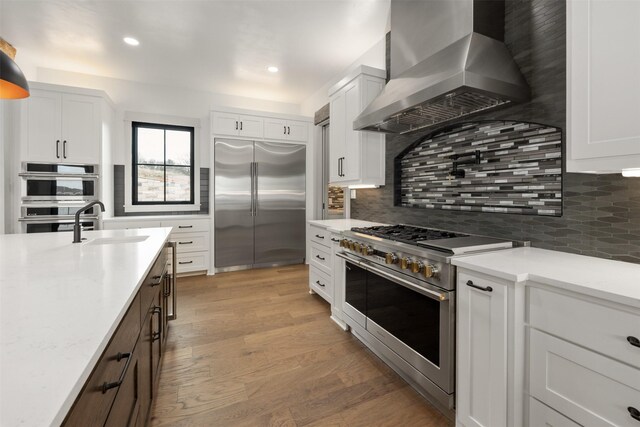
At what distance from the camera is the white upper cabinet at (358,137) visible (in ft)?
9.66

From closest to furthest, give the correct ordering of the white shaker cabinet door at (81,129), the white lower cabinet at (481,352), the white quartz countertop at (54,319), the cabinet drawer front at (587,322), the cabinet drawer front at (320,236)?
the white quartz countertop at (54,319) < the cabinet drawer front at (587,322) < the white lower cabinet at (481,352) < the cabinet drawer front at (320,236) < the white shaker cabinet door at (81,129)

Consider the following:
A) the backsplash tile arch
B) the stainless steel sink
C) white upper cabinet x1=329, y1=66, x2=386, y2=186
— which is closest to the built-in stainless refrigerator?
white upper cabinet x1=329, y1=66, x2=386, y2=186

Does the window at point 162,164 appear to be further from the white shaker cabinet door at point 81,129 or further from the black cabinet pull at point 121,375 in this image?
the black cabinet pull at point 121,375

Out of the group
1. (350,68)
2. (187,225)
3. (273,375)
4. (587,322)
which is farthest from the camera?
(187,225)

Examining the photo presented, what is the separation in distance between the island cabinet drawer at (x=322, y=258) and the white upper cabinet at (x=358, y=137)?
2.54 feet

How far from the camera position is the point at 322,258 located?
3.20 m

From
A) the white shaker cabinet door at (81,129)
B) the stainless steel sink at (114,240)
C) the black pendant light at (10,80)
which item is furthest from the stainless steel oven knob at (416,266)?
the white shaker cabinet door at (81,129)

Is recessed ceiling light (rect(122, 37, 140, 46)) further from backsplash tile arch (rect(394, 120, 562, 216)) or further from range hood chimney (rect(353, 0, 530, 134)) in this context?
backsplash tile arch (rect(394, 120, 562, 216))

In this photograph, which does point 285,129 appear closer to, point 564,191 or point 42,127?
point 42,127

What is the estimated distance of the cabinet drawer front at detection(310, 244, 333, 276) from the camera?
304 centimetres

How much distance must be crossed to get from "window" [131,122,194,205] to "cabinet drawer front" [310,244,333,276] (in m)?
2.67

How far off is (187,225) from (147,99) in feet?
6.92

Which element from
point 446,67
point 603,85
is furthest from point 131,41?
point 603,85

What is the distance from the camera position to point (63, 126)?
3.64m
